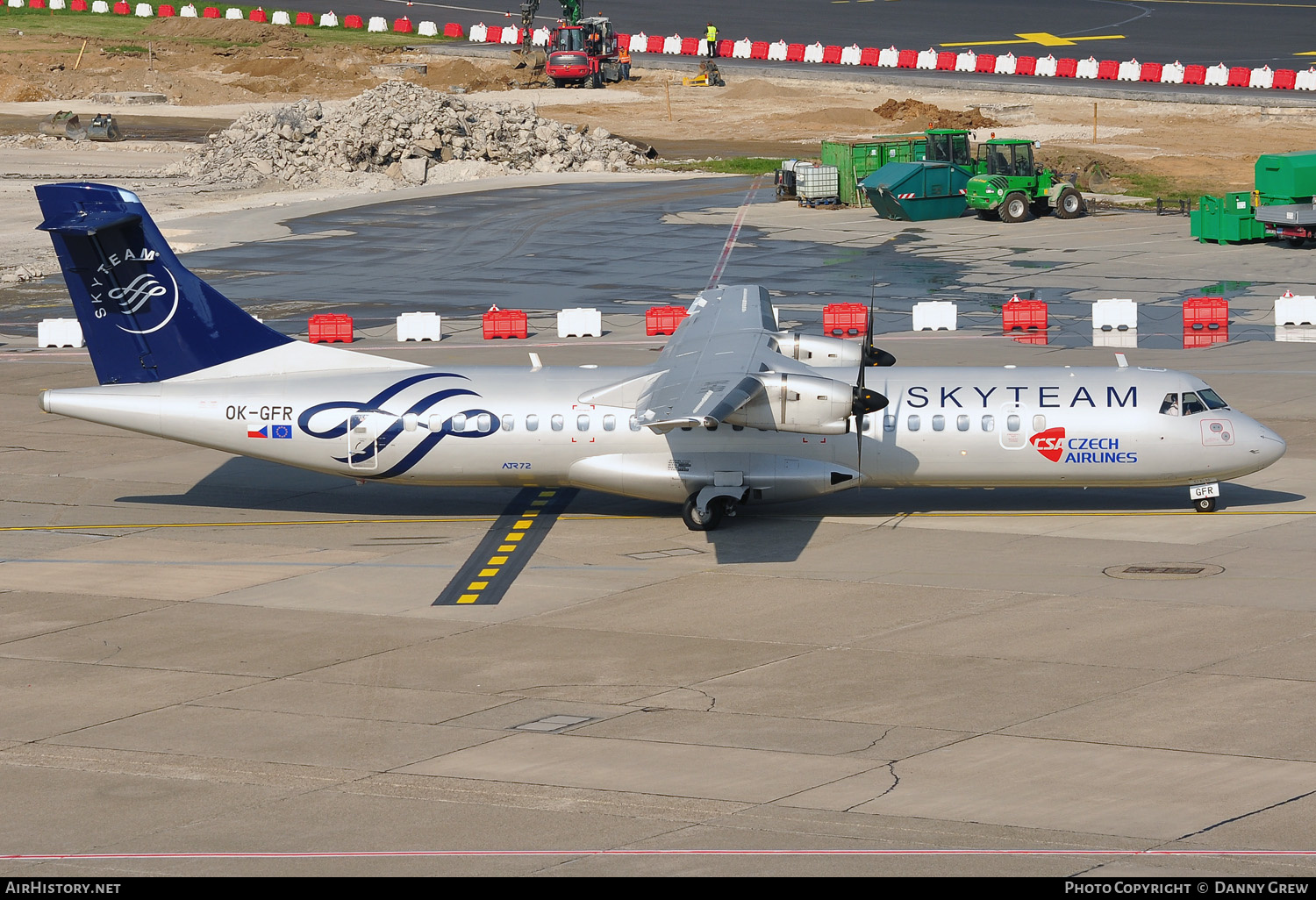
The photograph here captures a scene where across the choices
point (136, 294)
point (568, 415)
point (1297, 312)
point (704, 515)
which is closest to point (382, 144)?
point (1297, 312)

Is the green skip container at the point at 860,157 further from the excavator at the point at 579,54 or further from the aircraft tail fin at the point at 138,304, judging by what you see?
the aircraft tail fin at the point at 138,304

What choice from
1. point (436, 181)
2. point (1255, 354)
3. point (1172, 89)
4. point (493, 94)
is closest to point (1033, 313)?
point (1255, 354)

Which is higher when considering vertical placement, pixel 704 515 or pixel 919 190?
pixel 919 190

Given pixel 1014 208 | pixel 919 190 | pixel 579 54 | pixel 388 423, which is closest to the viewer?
pixel 388 423

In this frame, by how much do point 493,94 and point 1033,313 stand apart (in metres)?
65.2

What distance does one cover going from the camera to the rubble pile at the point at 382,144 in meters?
84.2

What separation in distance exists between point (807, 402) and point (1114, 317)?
933 inches

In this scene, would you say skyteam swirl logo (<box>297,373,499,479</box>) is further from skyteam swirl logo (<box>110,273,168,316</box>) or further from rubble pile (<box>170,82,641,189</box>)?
rubble pile (<box>170,82,641,189</box>)

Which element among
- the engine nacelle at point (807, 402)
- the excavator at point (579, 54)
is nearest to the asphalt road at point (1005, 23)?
the excavator at point (579, 54)

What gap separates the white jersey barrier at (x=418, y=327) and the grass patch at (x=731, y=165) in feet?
128

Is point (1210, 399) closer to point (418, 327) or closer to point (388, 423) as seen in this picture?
point (388, 423)

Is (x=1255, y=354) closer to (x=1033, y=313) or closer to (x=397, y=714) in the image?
(x=1033, y=313)

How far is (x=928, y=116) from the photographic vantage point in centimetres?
9275

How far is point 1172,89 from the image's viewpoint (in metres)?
96.2
